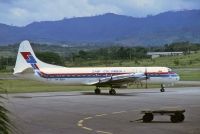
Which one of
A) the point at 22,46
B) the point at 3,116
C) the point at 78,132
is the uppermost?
the point at 22,46

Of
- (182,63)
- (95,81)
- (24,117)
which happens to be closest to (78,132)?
(24,117)

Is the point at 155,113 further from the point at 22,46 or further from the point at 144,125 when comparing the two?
the point at 22,46

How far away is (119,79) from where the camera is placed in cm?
4522

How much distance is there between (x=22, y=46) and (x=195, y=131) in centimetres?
3159

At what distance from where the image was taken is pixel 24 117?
24766 mm

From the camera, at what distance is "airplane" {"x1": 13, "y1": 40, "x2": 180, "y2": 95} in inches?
1773

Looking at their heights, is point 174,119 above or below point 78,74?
below

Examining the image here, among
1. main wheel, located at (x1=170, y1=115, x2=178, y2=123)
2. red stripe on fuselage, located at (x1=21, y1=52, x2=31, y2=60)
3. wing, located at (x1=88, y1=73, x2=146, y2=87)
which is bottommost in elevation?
main wheel, located at (x1=170, y1=115, x2=178, y2=123)

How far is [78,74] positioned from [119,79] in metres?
3.70

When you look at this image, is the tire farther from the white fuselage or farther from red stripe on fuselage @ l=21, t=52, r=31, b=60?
red stripe on fuselage @ l=21, t=52, r=31, b=60

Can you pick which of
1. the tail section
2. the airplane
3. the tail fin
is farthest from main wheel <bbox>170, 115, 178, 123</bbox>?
the tail fin

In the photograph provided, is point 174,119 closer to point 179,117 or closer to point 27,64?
point 179,117

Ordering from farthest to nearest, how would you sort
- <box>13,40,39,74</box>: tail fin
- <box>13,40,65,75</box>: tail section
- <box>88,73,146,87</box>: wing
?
Result: <box>13,40,39,74</box>: tail fin → <box>13,40,65,75</box>: tail section → <box>88,73,146,87</box>: wing

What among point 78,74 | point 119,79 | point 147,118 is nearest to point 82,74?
point 78,74
